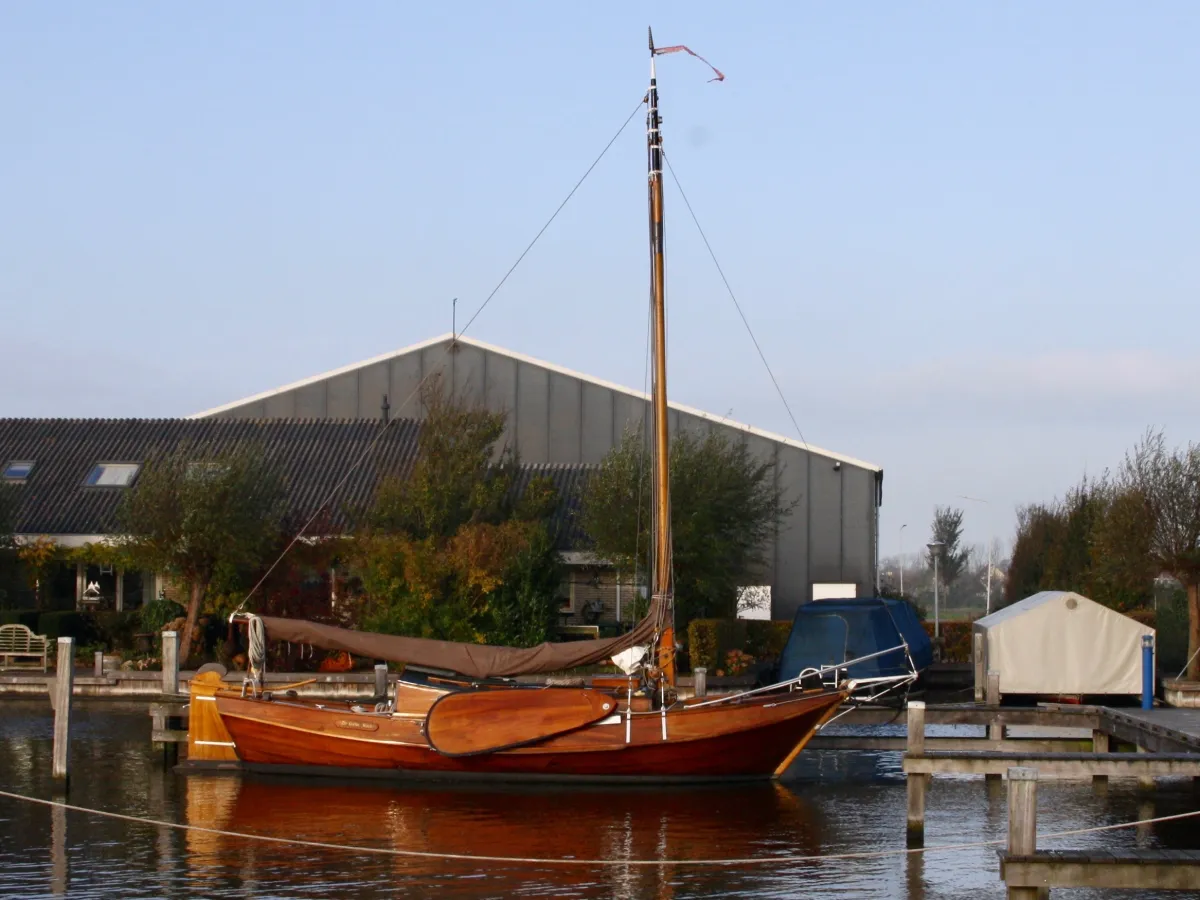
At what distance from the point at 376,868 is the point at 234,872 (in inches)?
60.0

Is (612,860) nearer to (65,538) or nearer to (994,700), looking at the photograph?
(994,700)

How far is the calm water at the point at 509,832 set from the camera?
16.0 meters

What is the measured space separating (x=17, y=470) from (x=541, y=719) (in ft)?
94.1

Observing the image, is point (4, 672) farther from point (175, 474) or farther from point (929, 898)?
point (929, 898)

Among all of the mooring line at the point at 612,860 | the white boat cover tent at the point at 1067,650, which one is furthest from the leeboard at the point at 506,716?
the white boat cover tent at the point at 1067,650

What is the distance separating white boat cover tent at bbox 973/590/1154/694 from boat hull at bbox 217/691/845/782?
20.8ft

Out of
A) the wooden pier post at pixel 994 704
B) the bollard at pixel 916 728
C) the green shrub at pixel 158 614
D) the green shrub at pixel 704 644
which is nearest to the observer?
the bollard at pixel 916 728

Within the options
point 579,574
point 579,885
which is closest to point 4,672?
point 579,574

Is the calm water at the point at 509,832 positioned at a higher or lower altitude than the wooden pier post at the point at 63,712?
lower

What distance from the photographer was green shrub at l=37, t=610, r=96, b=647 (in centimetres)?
3650

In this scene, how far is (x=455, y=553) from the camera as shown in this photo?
34.2 metres

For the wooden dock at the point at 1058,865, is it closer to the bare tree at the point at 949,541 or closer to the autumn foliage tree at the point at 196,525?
the autumn foliage tree at the point at 196,525

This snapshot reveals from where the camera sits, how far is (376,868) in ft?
54.9

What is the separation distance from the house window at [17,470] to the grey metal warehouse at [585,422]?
715 cm
